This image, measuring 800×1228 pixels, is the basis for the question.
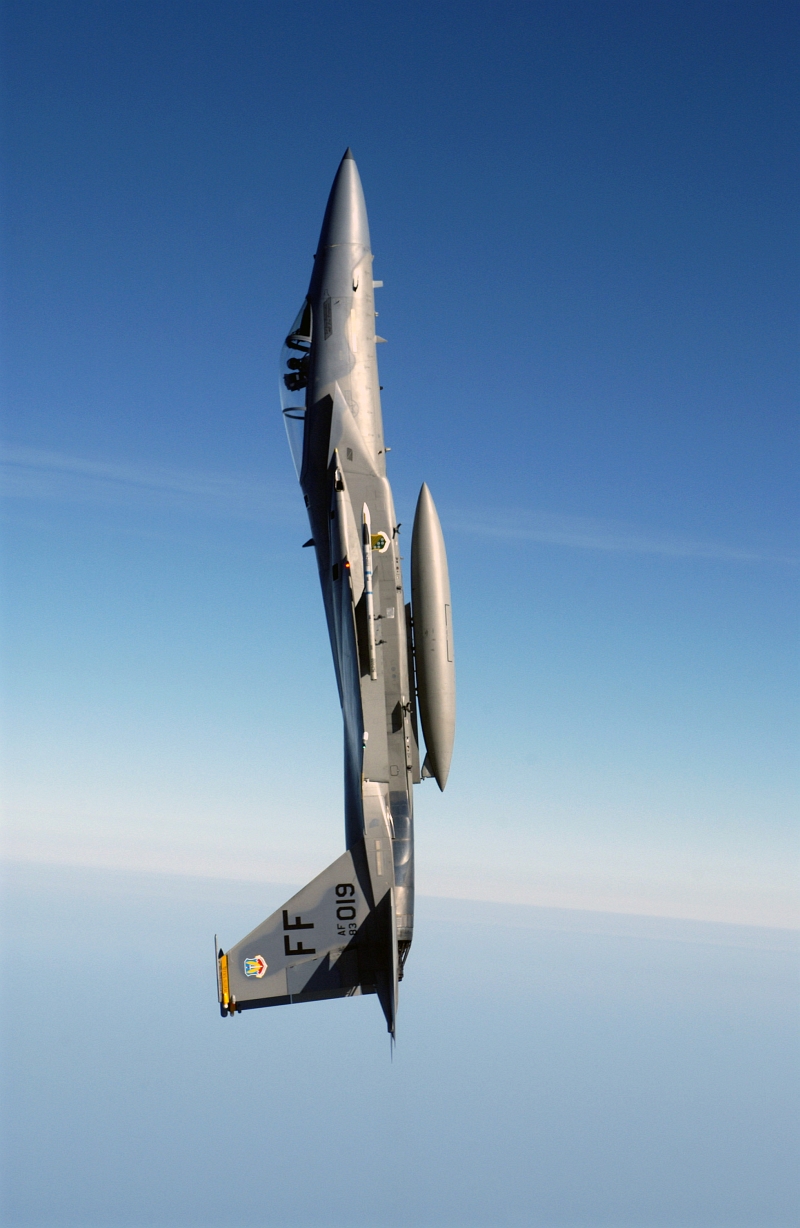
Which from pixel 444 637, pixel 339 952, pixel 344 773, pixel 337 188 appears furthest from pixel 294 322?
pixel 339 952

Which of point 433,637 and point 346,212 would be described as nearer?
point 433,637

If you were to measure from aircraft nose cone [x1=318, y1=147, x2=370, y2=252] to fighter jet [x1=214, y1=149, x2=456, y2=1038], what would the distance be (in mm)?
33

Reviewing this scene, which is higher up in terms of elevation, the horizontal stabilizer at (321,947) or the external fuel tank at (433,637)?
the external fuel tank at (433,637)

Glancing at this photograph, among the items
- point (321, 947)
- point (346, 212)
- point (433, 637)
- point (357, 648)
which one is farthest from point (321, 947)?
point (346, 212)

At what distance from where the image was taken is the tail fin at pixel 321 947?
18625mm

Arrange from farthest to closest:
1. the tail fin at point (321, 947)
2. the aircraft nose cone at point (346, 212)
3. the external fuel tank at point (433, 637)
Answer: the aircraft nose cone at point (346, 212) → the external fuel tank at point (433, 637) → the tail fin at point (321, 947)

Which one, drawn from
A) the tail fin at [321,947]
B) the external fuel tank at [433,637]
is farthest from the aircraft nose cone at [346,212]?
the tail fin at [321,947]

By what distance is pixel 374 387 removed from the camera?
72.5 feet

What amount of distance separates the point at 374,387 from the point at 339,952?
12236mm

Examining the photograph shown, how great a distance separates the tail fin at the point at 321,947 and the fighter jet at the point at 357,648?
0.8 inches

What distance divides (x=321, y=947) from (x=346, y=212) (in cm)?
1645

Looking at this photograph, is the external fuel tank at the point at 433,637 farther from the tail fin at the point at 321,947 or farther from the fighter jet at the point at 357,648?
the tail fin at the point at 321,947

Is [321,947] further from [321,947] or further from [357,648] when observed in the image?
[357,648]

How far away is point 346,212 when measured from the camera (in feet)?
74.7
